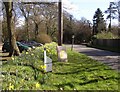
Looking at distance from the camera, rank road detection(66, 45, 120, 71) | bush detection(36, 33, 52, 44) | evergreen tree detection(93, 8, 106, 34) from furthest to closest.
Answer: evergreen tree detection(93, 8, 106, 34), bush detection(36, 33, 52, 44), road detection(66, 45, 120, 71)

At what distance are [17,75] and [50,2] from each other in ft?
63.3

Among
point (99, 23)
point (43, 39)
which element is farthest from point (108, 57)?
point (99, 23)

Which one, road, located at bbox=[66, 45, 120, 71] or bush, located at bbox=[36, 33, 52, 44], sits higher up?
bush, located at bbox=[36, 33, 52, 44]

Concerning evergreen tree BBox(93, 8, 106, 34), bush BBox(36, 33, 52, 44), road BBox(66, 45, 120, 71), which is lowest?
road BBox(66, 45, 120, 71)

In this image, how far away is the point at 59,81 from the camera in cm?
897

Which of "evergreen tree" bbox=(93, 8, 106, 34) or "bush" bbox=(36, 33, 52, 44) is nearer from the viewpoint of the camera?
"bush" bbox=(36, 33, 52, 44)

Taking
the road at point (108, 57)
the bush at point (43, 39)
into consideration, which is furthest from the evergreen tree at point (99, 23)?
the road at point (108, 57)

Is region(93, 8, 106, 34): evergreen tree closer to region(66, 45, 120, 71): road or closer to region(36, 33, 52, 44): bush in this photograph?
region(36, 33, 52, 44): bush

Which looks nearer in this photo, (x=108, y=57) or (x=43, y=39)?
(x=108, y=57)

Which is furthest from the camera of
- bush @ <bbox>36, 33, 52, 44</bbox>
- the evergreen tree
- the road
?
the evergreen tree

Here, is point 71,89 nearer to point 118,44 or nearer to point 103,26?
point 118,44

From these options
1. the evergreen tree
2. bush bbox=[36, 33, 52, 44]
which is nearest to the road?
bush bbox=[36, 33, 52, 44]

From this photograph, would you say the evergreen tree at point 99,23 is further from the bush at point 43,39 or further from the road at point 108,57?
the road at point 108,57

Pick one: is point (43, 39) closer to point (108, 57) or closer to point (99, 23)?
point (108, 57)
